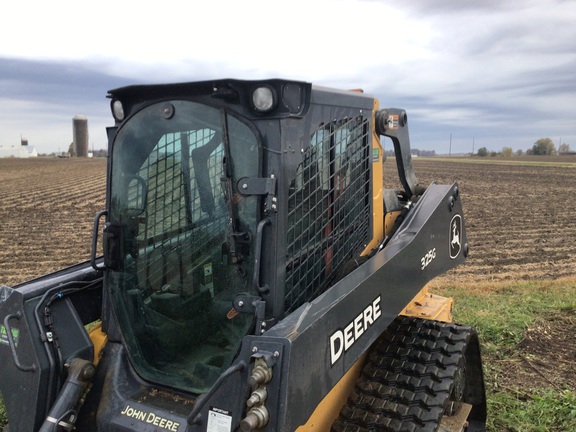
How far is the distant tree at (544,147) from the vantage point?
89562 millimetres

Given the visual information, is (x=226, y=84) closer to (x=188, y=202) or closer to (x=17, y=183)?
(x=188, y=202)

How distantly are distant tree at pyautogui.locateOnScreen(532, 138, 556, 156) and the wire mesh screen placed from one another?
Result: 96.4m

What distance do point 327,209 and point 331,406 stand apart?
3.30 feet

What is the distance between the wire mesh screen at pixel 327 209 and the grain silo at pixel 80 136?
79769 mm

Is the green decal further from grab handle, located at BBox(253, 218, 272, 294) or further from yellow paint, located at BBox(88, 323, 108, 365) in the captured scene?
grab handle, located at BBox(253, 218, 272, 294)

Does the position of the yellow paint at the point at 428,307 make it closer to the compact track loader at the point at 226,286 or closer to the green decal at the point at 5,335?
the compact track loader at the point at 226,286

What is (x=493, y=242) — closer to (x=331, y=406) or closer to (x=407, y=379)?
(x=407, y=379)

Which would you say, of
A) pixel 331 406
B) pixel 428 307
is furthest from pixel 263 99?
pixel 428 307

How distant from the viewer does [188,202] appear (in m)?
2.83

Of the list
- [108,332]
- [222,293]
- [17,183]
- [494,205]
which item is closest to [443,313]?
[222,293]

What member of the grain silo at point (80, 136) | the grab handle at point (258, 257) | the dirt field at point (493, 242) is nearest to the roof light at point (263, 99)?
the grab handle at point (258, 257)

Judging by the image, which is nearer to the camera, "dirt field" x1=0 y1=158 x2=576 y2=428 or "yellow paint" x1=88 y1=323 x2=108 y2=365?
"yellow paint" x1=88 y1=323 x2=108 y2=365

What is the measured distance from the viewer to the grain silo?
7662 centimetres

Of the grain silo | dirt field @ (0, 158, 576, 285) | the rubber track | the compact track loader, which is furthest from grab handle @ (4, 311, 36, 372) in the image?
the grain silo
